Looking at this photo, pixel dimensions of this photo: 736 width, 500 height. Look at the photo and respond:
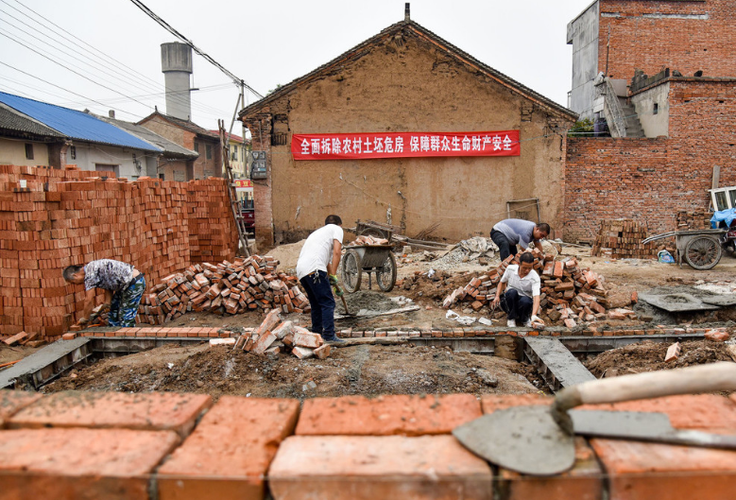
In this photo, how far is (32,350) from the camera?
261 inches

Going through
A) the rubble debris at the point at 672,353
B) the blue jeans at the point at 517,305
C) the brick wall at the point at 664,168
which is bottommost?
the rubble debris at the point at 672,353

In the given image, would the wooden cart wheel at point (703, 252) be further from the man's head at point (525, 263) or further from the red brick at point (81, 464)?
the red brick at point (81, 464)

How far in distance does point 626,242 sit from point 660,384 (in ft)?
43.9

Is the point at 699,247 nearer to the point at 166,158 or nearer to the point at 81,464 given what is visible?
the point at 81,464

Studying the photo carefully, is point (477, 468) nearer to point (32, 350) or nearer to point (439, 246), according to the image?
point (32, 350)

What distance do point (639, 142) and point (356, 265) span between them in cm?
1187

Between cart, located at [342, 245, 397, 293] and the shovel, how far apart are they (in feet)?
25.5

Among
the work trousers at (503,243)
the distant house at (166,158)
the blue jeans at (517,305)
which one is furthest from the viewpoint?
the distant house at (166,158)

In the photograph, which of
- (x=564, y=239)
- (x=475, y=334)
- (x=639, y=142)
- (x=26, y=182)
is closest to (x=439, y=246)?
(x=564, y=239)

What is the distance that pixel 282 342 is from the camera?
548cm

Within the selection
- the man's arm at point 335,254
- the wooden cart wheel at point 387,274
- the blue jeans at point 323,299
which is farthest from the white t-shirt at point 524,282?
the wooden cart wheel at point 387,274

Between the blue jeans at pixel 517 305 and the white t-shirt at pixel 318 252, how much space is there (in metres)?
2.42

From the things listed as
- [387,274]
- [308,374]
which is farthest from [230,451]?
[387,274]

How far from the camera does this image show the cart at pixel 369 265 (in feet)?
31.7
